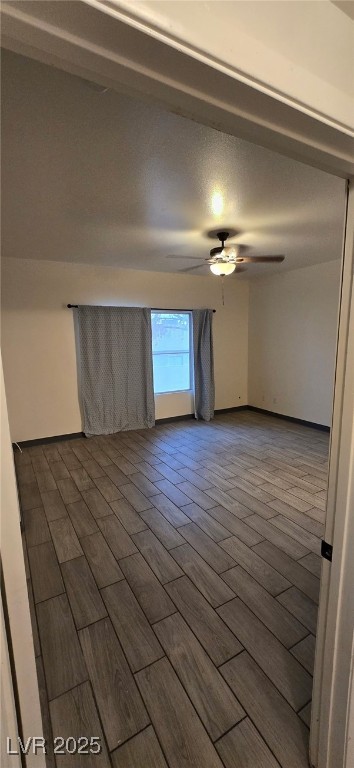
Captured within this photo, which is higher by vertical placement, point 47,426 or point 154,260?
point 154,260

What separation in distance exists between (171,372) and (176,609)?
3.71 meters

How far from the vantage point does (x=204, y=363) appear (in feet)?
16.7

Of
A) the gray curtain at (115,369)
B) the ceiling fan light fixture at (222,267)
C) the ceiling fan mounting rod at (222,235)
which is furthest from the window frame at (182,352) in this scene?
the ceiling fan mounting rod at (222,235)

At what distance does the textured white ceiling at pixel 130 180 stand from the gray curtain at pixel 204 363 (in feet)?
5.74

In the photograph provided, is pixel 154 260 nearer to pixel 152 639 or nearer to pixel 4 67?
pixel 4 67

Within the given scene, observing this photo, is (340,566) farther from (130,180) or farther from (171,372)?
(171,372)

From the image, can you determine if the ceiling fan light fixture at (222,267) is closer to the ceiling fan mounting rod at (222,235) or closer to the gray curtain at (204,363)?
the ceiling fan mounting rod at (222,235)

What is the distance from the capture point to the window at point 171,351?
4.84 metres

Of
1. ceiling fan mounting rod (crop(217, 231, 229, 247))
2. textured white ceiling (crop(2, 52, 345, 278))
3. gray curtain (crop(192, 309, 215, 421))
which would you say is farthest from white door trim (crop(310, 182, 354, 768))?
gray curtain (crop(192, 309, 215, 421))

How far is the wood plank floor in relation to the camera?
44.6 inches

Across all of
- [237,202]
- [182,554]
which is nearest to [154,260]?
[237,202]

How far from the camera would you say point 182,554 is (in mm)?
2018

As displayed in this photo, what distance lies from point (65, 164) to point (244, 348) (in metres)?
4.48

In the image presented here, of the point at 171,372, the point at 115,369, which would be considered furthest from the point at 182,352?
the point at 115,369
